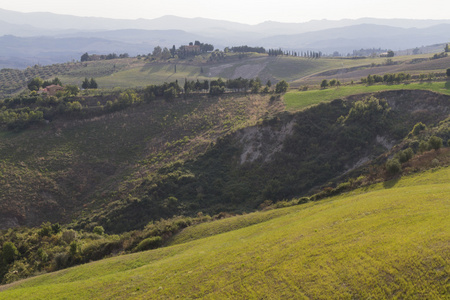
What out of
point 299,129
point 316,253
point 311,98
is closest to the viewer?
point 316,253

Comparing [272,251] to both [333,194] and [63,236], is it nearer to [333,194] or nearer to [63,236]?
[333,194]

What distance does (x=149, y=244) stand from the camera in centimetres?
3600

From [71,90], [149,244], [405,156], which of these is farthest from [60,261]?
[71,90]

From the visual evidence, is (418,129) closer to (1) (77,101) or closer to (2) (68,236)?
(2) (68,236)

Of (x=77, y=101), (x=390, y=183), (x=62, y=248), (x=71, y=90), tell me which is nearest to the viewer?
(x=390, y=183)

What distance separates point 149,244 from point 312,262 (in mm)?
23417

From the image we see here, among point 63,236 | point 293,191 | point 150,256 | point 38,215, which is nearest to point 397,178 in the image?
point 293,191

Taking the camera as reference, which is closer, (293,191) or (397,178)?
(397,178)

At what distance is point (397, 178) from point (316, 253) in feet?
75.6

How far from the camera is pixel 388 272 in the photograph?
645 inches

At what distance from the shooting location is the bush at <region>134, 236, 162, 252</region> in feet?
117

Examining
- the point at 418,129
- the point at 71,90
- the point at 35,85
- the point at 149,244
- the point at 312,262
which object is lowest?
the point at 149,244

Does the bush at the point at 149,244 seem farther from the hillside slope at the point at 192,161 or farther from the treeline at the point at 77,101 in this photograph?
the treeline at the point at 77,101

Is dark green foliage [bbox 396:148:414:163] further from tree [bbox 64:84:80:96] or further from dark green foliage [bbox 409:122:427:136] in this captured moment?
tree [bbox 64:84:80:96]
